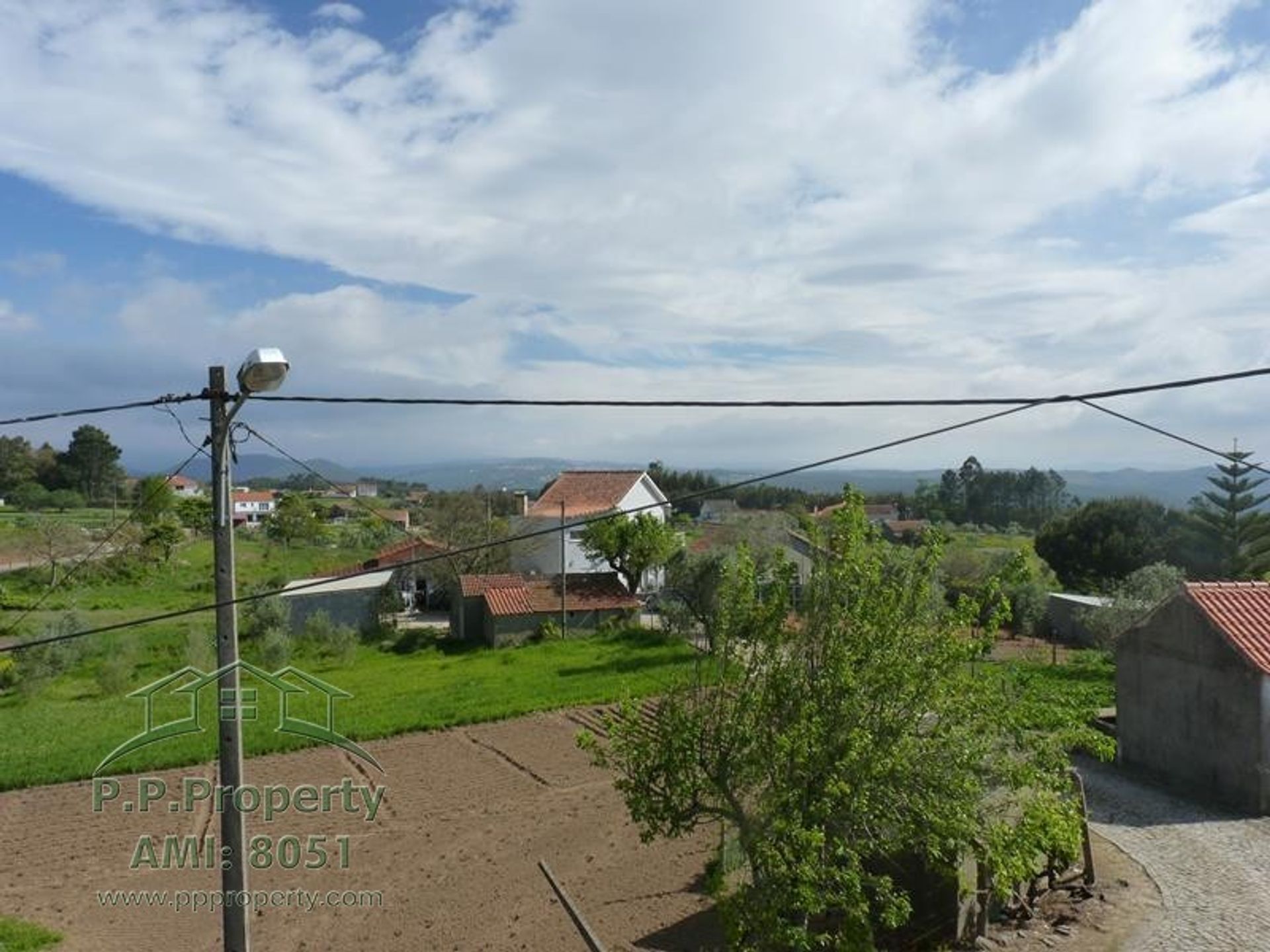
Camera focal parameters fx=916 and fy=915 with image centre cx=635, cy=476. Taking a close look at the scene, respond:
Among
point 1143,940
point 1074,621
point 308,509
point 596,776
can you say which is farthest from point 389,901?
point 308,509

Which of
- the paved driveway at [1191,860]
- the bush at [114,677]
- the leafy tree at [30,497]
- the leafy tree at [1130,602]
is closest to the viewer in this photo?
the paved driveway at [1191,860]

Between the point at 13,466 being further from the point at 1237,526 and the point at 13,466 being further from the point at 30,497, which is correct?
the point at 1237,526

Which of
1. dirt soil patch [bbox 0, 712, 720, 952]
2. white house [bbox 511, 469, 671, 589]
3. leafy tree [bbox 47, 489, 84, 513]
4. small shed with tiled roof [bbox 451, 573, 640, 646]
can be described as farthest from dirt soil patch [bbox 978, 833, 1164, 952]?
leafy tree [bbox 47, 489, 84, 513]

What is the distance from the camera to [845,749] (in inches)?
317

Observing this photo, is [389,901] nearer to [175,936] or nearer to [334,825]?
[175,936]

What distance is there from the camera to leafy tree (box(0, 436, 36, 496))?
3206 inches

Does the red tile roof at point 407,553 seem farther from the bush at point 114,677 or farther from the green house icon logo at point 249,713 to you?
the green house icon logo at point 249,713

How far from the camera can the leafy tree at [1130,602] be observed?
27516mm

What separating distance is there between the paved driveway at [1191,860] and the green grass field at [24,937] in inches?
500

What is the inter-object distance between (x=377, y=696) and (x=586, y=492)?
2679 centimetres

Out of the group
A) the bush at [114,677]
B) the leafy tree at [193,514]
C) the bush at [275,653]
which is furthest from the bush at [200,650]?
the leafy tree at [193,514]

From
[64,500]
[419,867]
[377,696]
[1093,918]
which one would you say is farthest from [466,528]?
[64,500]

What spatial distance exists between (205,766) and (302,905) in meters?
8.20

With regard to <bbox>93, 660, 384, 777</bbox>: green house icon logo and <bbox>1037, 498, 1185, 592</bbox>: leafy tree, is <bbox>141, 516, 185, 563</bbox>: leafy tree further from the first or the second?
<bbox>1037, 498, 1185, 592</bbox>: leafy tree
